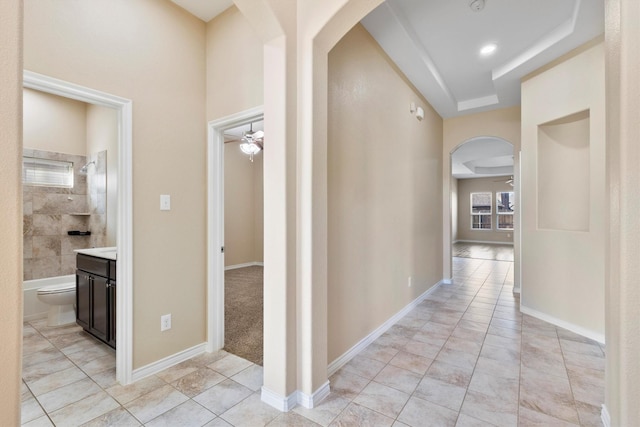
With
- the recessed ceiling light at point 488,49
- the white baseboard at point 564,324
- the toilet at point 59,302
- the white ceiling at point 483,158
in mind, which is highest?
the recessed ceiling light at point 488,49

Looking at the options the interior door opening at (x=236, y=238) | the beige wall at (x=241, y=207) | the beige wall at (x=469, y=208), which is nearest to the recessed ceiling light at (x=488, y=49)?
the interior door opening at (x=236, y=238)

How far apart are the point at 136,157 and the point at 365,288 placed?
2173mm

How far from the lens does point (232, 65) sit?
2416 mm

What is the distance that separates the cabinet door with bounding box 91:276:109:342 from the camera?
2.44 meters

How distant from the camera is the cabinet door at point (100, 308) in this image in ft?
8.01

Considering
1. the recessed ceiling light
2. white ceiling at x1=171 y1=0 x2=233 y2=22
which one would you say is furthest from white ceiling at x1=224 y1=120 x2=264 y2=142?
the recessed ceiling light

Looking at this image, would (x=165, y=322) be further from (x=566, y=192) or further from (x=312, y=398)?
(x=566, y=192)

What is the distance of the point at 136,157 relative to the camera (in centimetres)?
212

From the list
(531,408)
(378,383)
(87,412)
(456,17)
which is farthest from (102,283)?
(456,17)

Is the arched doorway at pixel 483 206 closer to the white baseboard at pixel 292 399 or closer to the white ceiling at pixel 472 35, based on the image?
the white ceiling at pixel 472 35

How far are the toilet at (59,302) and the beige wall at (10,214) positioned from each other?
2985mm

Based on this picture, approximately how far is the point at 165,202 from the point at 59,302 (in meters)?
2.00

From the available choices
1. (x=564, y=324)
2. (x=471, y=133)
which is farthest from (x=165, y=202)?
(x=471, y=133)

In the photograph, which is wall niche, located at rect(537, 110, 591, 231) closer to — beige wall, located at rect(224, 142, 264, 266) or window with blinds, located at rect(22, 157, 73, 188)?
beige wall, located at rect(224, 142, 264, 266)
